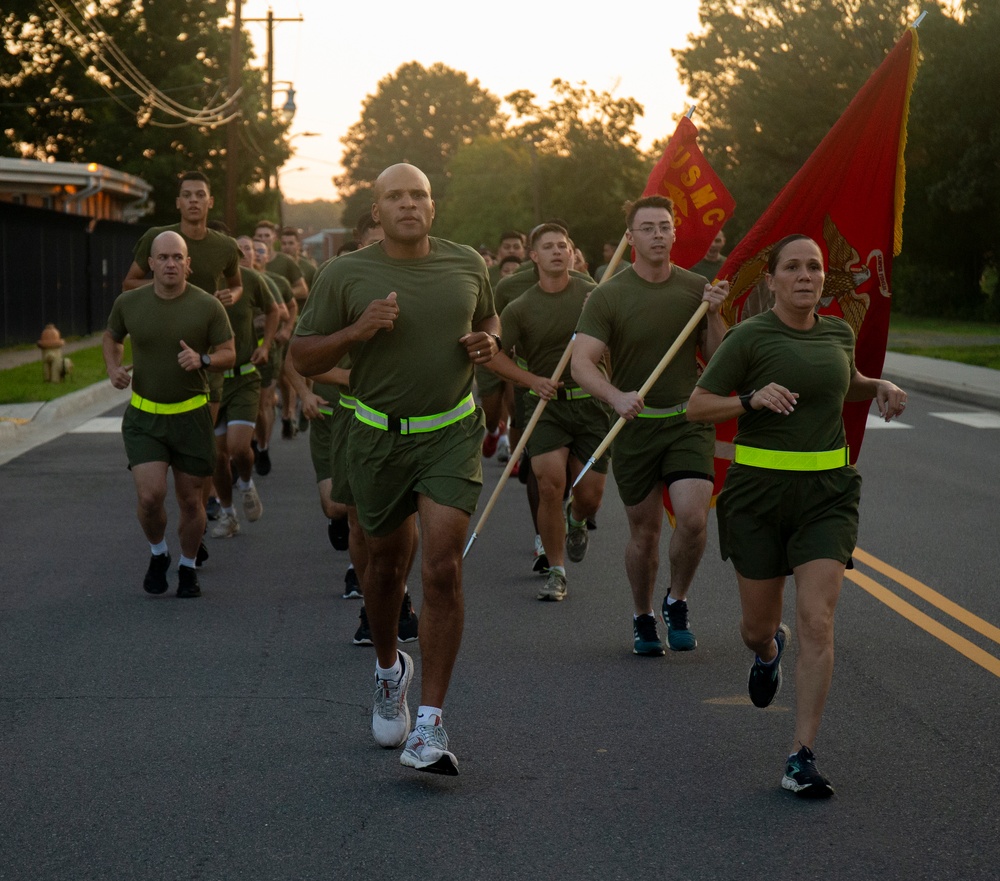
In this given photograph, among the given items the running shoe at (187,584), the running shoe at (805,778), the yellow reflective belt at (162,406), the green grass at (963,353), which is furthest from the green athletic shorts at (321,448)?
the green grass at (963,353)

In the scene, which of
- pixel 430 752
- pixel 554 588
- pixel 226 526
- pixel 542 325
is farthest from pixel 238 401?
pixel 430 752

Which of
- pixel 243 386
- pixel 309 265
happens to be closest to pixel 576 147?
pixel 309 265

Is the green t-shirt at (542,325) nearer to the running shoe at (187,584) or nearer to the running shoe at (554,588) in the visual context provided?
the running shoe at (554,588)

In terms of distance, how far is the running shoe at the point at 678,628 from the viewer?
23.6 ft

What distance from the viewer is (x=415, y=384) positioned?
17.9 feet

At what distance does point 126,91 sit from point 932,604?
177ft

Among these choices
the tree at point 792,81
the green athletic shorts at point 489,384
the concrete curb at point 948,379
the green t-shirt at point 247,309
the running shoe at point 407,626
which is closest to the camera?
the running shoe at point 407,626

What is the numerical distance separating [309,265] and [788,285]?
37.8ft

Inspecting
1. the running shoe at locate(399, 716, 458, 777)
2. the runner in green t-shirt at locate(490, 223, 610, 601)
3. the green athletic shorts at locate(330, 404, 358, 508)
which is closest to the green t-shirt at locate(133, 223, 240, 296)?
the runner in green t-shirt at locate(490, 223, 610, 601)

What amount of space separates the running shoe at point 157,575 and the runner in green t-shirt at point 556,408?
206 cm

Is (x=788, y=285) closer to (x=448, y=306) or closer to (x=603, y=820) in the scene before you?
(x=448, y=306)

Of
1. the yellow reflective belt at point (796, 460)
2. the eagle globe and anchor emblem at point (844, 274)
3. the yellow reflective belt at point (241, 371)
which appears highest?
the eagle globe and anchor emblem at point (844, 274)

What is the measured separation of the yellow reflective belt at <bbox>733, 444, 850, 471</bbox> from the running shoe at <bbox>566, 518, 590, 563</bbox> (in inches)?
142

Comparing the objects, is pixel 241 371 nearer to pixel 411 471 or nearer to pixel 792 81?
pixel 411 471
